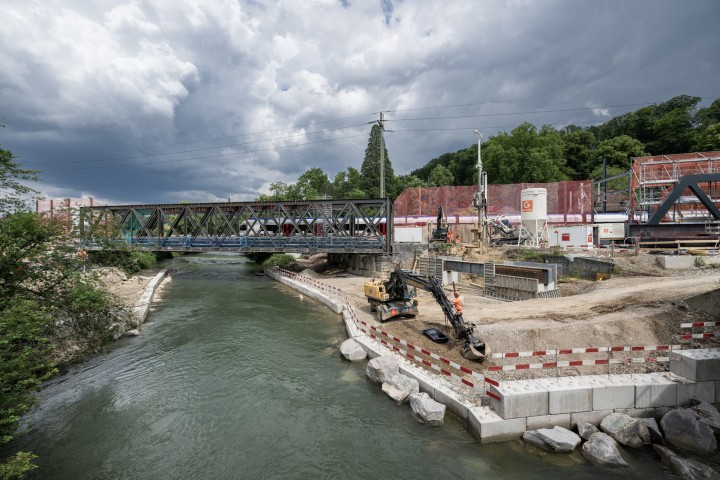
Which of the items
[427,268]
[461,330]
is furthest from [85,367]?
[427,268]

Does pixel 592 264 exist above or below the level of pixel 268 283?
above

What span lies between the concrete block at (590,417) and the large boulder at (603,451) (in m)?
0.56

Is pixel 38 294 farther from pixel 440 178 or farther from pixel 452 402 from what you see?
pixel 440 178

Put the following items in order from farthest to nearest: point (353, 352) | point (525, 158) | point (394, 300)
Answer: point (525, 158), point (394, 300), point (353, 352)

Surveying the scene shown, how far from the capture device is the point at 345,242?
3616cm

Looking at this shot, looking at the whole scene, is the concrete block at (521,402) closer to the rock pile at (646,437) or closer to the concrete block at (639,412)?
the rock pile at (646,437)

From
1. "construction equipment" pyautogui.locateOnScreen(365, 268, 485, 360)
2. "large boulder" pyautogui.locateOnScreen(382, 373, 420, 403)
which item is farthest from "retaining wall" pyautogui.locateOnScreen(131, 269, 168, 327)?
"large boulder" pyautogui.locateOnScreen(382, 373, 420, 403)

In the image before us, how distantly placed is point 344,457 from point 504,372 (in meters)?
5.87

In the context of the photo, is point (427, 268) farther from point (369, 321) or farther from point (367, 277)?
point (369, 321)

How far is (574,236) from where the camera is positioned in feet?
98.5

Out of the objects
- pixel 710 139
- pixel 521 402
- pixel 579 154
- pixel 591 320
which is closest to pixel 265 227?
pixel 591 320

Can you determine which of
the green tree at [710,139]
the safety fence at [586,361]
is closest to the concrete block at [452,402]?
the safety fence at [586,361]

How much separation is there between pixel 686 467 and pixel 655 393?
7.25 feet

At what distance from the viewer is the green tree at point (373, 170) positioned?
8831cm
